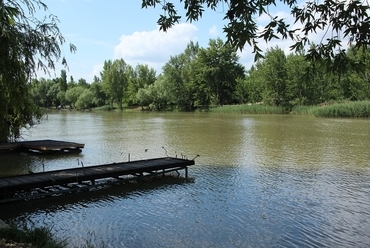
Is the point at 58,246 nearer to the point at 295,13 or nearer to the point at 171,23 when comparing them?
the point at 171,23

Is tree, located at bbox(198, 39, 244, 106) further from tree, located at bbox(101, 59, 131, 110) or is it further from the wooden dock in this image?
the wooden dock

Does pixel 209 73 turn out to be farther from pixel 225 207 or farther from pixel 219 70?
pixel 225 207

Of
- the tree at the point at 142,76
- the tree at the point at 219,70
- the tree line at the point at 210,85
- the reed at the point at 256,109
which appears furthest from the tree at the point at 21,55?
the tree at the point at 142,76

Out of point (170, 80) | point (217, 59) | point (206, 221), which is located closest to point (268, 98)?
point (217, 59)

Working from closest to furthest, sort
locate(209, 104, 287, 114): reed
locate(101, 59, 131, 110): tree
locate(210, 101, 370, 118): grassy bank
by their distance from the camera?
locate(210, 101, 370, 118): grassy bank
locate(209, 104, 287, 114): reed
locate(101, 59, 131, 110): tree

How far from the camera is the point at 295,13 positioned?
4.28 metres

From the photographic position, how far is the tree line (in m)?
55.8

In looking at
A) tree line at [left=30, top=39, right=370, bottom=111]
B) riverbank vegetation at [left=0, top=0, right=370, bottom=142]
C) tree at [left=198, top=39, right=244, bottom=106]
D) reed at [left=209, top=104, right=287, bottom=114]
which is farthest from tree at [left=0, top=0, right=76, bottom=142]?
tree at [left=198, top=39, right=244, bottom=106]

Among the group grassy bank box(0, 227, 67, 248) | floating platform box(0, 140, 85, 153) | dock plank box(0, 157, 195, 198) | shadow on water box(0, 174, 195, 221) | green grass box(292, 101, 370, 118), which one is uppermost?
green grass box(292, 101, 370, 118)

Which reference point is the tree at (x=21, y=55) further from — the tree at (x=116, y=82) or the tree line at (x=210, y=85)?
the tree at (x=116, y=82)

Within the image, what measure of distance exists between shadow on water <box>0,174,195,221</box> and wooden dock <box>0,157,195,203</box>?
0.16 meters

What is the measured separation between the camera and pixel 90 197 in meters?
9.19

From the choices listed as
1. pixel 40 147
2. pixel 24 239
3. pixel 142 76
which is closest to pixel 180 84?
pixel 142 76

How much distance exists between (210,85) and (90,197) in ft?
211
